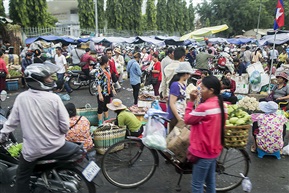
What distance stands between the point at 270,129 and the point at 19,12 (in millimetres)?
21268

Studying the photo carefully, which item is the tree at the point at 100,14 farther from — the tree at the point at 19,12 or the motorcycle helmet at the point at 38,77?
the motorcycle helmet at the point at 38,77

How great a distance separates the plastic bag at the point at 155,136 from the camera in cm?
356

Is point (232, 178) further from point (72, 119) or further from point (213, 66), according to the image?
point (213, 66)

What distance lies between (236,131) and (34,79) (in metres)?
2.54

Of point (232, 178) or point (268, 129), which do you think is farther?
point (268, 129)

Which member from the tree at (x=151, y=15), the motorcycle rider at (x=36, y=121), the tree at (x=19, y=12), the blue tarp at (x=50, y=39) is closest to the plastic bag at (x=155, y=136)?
the motorcycle rider at (x=36, y=121)

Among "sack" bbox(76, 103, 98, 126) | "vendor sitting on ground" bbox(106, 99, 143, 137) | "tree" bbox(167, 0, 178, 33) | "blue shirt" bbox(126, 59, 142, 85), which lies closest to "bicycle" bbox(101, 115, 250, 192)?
"vendor sitting on ground" bbox(106, 99, 143, 137)

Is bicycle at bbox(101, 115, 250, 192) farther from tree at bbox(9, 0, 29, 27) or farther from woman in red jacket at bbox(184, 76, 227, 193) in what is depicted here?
tree at bbox(9, 0, 29, 27)

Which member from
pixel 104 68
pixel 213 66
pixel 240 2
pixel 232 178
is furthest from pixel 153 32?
pixel 232 178

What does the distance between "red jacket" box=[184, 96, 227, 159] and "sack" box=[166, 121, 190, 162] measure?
0.60m

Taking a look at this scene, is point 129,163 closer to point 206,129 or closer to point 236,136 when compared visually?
point 236,136

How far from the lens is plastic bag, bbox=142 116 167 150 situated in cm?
356

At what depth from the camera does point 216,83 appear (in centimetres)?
280

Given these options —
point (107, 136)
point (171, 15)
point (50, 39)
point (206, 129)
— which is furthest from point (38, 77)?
point (171, 15)
